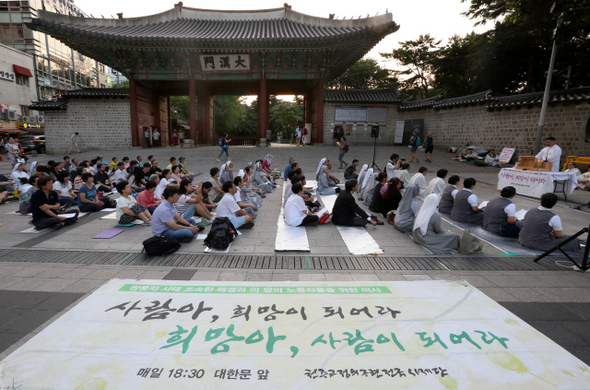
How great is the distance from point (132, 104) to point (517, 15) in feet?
68.4

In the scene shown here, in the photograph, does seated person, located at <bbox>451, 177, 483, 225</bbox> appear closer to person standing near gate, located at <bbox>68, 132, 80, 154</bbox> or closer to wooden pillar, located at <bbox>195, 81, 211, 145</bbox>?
wooden pillar, located at <bbox>195, 81, 211, 145</bbox>

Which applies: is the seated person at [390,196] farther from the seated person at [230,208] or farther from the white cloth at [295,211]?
the seated person at [230,208]

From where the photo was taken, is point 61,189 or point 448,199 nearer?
point 448,199

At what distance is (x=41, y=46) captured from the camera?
32.9m

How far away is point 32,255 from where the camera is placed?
510 centimetres

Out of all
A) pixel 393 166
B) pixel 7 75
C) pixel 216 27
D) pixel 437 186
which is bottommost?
pixel 437 186

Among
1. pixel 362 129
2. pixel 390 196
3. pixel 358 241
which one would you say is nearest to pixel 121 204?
pixel 358 241

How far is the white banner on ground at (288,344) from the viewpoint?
2.39 metres

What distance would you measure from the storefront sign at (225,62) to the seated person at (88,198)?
14641mm

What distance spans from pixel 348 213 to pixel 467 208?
115 inches

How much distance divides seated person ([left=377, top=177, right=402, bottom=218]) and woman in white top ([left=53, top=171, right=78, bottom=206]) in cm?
843

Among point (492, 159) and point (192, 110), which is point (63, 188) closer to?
point (192, 110)

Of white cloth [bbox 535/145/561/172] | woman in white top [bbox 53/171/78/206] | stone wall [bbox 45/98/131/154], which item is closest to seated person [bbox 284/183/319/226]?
woman in white top [bbox 53/171/78/206]

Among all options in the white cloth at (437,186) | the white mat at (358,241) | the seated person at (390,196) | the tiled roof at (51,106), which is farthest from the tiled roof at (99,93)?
the white cloth at (437,186)
